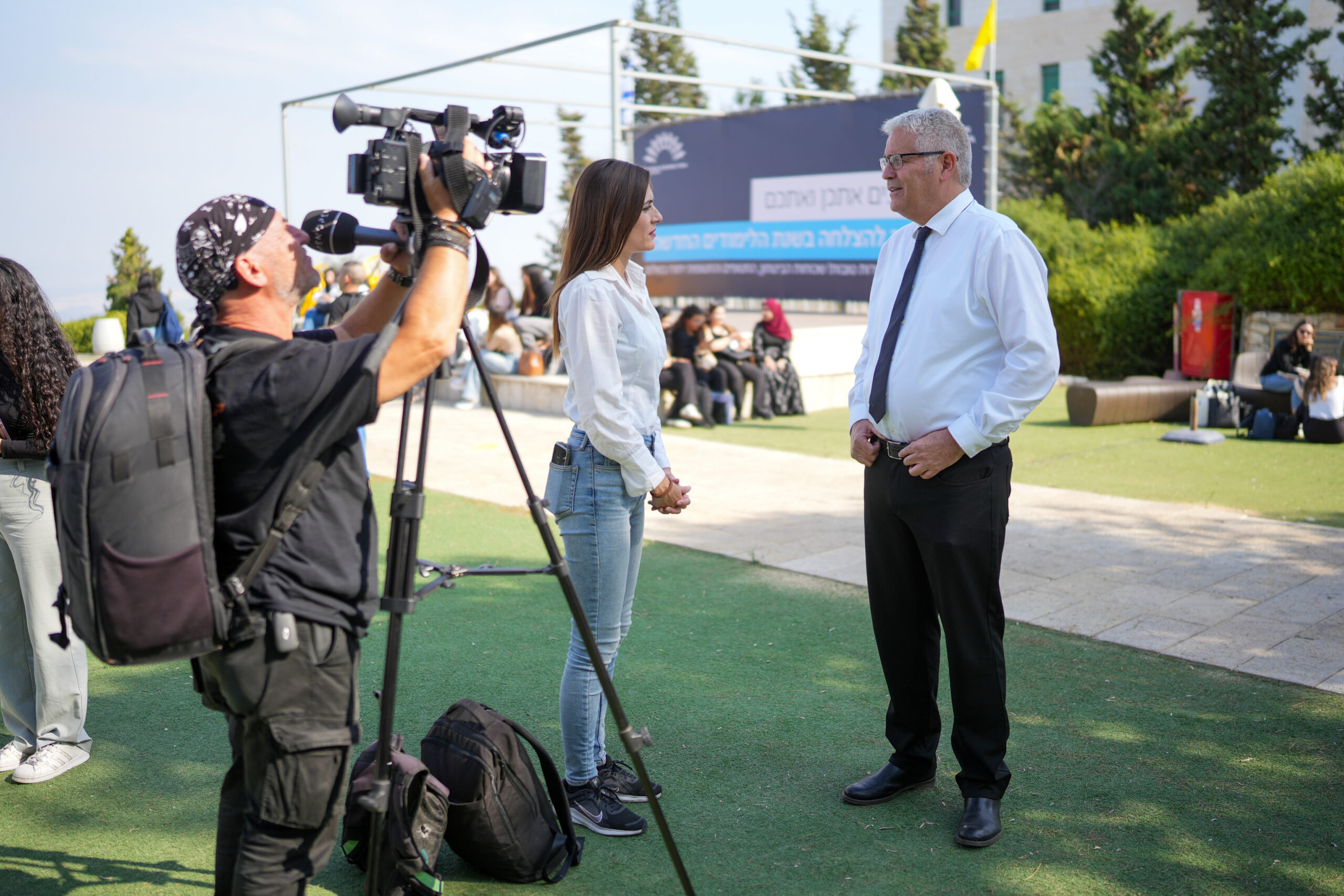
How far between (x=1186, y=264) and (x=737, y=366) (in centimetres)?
965

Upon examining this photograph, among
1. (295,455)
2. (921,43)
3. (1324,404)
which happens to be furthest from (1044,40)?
(295,455)

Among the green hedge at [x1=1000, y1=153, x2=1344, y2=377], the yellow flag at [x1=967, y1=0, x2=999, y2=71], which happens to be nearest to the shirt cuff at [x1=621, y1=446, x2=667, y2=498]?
the yellow flag at [x1=967, y1=0, x2=999, y2=71]

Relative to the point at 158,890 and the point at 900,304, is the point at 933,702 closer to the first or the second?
the point at 900,304

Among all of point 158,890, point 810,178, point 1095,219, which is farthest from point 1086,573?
point 1095,219

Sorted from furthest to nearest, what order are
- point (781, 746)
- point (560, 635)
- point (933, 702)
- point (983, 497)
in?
1. point (560, 635)
2. point (781, 746)
3. point (933, 702)
4. point (983, 497)

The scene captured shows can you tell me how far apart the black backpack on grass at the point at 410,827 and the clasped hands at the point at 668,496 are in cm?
93

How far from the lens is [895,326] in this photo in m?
3.20

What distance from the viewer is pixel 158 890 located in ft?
9.23

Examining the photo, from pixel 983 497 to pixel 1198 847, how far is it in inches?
44.9

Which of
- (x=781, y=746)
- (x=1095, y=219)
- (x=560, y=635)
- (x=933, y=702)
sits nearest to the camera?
(x=933, y=702)

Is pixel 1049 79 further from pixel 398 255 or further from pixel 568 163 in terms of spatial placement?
pixel 398 255

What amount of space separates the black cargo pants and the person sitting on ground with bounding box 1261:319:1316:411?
11871 mm

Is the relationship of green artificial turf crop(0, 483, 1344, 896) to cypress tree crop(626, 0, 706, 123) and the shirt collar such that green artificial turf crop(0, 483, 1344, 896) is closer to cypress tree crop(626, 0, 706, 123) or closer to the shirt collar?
the shirt collar

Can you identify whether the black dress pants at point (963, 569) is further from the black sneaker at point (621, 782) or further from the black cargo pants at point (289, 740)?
the black cargo pants at point (289, 740)
